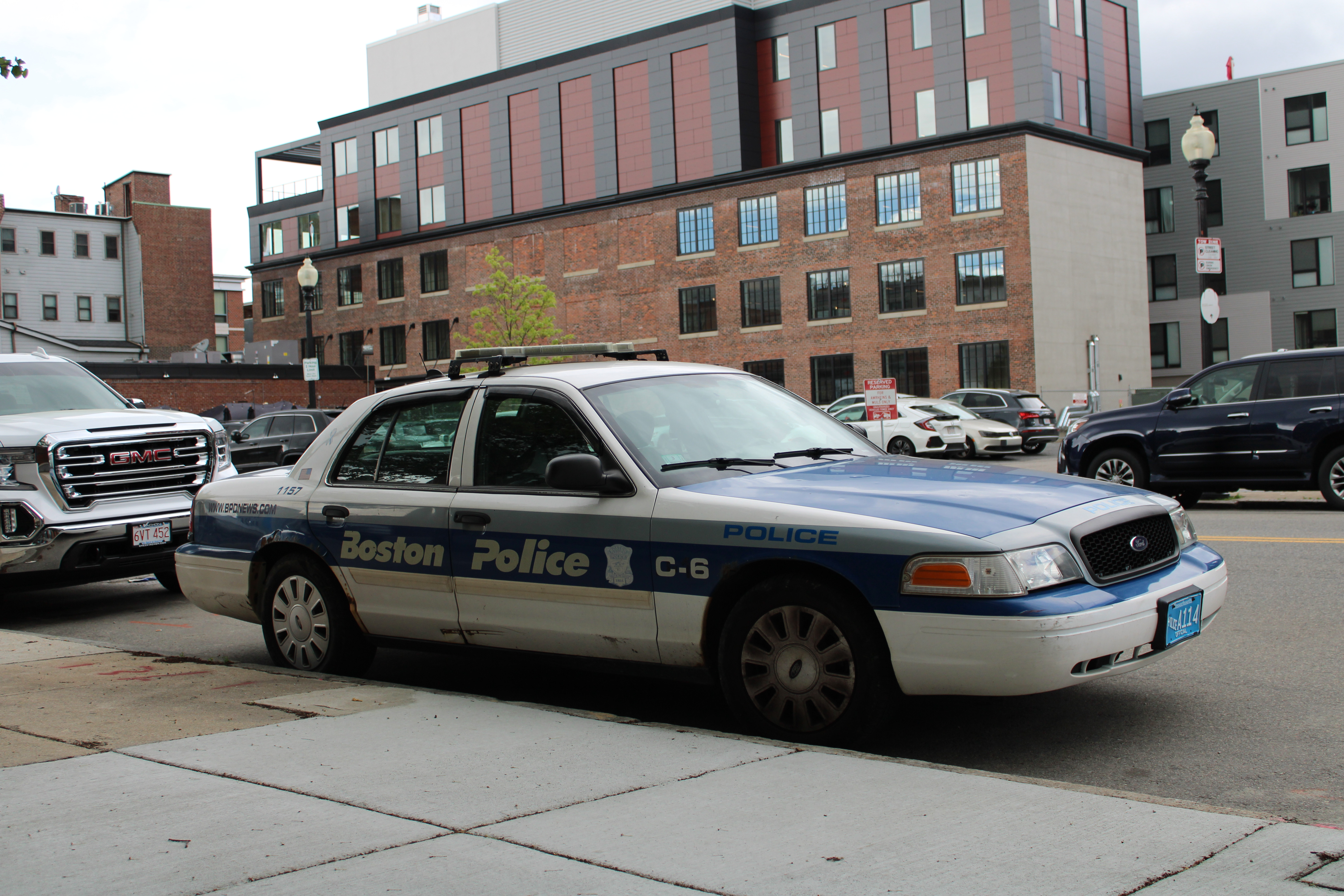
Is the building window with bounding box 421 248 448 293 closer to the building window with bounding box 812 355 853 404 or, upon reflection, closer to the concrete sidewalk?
the building window with bounding box 812 355 853 404

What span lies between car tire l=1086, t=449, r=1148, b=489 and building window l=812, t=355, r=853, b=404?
3310 cm

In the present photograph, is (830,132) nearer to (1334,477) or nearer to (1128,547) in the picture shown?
(1334,477)

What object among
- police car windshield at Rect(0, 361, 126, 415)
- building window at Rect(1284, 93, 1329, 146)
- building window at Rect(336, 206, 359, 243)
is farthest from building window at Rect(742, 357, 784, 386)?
police car windshield at Rect(0, 361, 126, 415)

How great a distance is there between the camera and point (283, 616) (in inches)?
273

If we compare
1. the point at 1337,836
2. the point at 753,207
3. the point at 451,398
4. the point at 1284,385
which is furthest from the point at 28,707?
the point at 753,207

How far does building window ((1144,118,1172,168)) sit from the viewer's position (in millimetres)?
57719

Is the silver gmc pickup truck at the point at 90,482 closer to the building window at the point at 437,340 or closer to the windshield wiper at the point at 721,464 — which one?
the windshield wiper at the point at 721,464

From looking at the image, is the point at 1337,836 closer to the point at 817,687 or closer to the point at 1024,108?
the point at 817,687

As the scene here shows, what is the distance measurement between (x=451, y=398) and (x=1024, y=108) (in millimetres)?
42400

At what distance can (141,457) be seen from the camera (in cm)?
1009

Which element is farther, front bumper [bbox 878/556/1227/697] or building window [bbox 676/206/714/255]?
building window [bbox 676/206/714/255]

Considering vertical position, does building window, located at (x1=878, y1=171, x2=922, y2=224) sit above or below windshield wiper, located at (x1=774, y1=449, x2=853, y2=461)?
above

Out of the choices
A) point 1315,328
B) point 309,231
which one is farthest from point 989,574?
point 309,231

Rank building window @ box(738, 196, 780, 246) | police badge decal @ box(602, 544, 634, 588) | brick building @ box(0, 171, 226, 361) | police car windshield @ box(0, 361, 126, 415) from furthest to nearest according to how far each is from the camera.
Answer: brick building @ box(0, 171, 226, 361) < building window @ box(738, 196, 780, 246) < police car windshield @ box(0, 361, 126, 415) < police badge decal @ box(602, 544, 634, 588)
